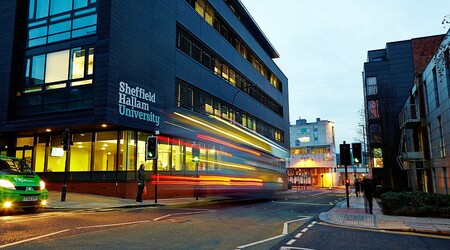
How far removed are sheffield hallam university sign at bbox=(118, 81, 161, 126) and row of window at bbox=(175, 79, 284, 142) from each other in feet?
12.5

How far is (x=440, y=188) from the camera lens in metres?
22.0

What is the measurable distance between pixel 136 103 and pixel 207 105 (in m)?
10.6

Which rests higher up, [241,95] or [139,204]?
[241,95]

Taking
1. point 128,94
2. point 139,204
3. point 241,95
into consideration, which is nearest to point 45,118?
point 128,94

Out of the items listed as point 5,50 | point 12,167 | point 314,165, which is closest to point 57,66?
point 5,50

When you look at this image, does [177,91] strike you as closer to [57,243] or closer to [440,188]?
[440,188]

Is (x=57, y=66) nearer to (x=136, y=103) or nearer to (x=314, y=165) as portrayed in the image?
(x=136, y=103)

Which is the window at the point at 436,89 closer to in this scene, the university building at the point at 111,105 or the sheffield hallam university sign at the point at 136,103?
the university building at the point at 111,105

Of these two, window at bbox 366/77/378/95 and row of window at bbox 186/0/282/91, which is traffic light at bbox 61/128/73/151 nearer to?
row of window at bbox 186/0/282/91

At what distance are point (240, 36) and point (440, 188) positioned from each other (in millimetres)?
28797

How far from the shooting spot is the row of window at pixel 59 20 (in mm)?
22953

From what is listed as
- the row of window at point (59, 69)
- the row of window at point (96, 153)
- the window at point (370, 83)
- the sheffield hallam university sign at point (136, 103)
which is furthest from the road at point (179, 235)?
the window at point (370, 83)

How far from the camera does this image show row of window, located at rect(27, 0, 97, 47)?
75.3ft

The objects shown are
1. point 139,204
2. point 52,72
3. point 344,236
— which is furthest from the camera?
point 52,72
